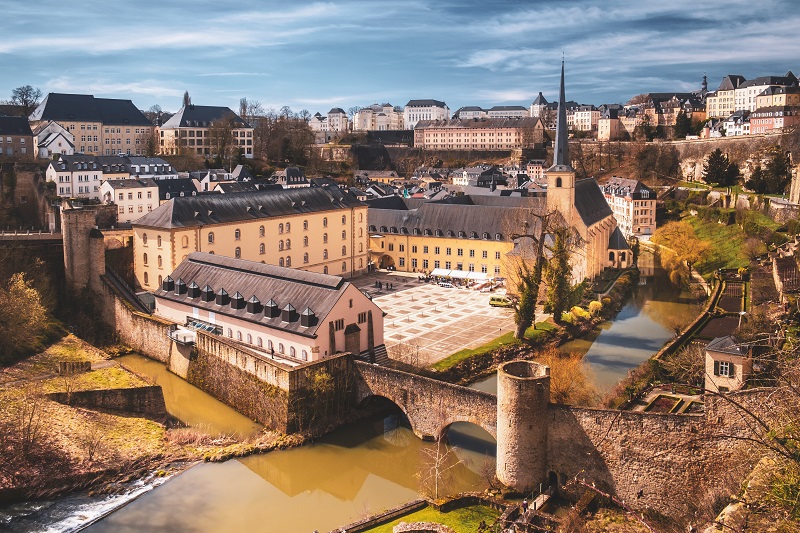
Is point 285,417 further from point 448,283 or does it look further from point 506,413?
point 448,283

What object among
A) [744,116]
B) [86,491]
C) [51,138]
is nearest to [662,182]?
[744,116]

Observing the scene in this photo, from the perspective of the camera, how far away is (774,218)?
43.3 m

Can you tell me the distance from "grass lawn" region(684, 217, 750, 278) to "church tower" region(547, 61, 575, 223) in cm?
870

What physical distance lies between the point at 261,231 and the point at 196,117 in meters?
37.8

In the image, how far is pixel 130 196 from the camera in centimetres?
4462

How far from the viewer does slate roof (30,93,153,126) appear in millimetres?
59688

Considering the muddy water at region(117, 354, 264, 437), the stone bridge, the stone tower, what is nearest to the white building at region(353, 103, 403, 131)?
the stone tower

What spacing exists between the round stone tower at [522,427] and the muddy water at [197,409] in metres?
8.11

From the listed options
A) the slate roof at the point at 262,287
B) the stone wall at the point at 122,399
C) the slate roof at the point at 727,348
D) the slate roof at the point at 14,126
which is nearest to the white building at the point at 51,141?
the slate roof at the point at 14,126

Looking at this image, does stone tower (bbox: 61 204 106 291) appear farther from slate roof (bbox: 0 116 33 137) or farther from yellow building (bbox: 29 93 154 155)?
yellow building (bbox: 29 93 154 155)

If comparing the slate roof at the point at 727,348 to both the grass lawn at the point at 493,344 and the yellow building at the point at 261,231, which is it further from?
the yellow building at the point at 261,231

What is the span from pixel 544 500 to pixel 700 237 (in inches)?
1481

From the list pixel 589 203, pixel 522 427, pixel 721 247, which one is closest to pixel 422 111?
pixel 589 203

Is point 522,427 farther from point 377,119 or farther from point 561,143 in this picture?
point 377,119
